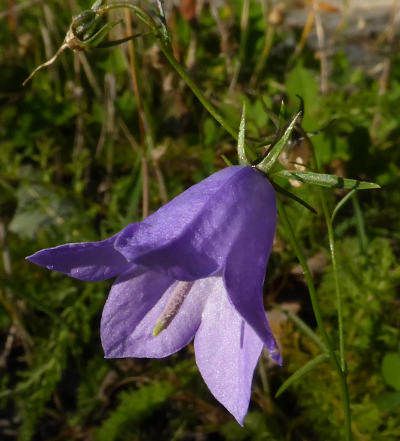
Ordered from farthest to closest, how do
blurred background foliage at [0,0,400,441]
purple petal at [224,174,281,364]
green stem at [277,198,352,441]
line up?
blurred background foliage at [0,0,400,441], green stem at [277,198,352,441], purple petal at [224,174,281,364]

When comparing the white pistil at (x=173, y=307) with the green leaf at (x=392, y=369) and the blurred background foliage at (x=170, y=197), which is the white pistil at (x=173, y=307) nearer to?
the blurred background foliage at (x=170, y=197)

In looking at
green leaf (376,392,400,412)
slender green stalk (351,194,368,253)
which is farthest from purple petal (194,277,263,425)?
slender green stalk (351,194,368,253)

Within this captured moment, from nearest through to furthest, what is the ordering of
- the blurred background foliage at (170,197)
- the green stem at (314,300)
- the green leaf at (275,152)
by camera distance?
the green leaf at (275,152) < the green stem at (314,300) < the blurred background foliage at (170,197)

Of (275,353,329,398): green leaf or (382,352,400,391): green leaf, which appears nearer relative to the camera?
(275,353,329,398): green leaf

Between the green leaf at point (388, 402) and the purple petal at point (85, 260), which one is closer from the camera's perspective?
the purple petal at point (85, 260)

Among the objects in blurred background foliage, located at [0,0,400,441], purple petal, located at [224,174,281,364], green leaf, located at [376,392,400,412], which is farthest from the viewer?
blurred background foliage, located at [0,0,400,441]

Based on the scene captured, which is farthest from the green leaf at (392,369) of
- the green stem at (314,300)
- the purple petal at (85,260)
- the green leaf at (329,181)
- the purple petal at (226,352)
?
the purple petal at (85,260)

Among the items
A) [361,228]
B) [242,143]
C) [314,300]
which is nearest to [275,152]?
[242,143]

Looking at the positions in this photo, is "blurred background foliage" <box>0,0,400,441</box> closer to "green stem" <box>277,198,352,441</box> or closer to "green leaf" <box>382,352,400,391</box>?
"green leaf" <box>382,352,400,391</box>
